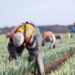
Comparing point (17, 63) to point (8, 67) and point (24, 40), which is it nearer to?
point (8, 67)

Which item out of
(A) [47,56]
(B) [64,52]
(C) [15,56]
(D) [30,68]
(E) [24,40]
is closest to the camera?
(E) [24,40]

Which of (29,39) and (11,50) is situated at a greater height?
(29,39)

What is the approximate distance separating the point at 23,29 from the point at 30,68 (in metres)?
1.59

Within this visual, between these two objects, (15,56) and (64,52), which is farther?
(64,52)

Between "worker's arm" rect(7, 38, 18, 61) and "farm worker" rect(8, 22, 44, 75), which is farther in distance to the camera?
"worker's arm" rect(7, 38, 18, 61)

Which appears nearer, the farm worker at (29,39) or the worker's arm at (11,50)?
the farm worker at (29,39)

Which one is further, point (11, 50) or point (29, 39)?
point (11, 50)

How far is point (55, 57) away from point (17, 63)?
11.3 feet

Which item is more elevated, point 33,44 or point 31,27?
point 31,27

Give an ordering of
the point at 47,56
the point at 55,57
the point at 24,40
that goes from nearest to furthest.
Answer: the point at 24,40 < the point at 47,56 < the point at 55,57

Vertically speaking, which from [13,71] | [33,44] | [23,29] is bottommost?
[13,71]

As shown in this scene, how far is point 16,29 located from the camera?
4.12 meters

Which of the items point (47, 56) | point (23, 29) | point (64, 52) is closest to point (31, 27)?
point (23, 29)

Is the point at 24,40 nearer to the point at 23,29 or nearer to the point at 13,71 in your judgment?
the point at 23,29
